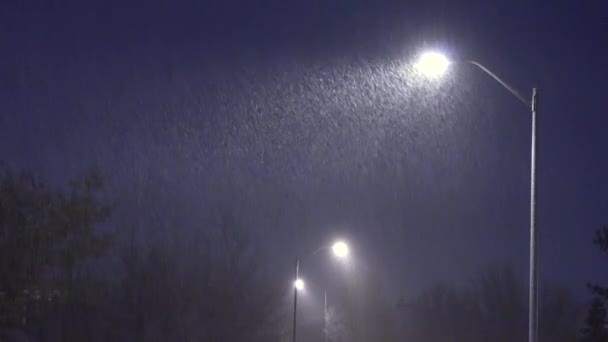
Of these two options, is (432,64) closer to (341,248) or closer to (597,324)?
(341,248)

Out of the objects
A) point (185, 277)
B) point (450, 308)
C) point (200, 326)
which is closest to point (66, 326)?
point (185, 277)

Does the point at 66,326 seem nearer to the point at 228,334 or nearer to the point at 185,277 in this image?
the point at 185,277

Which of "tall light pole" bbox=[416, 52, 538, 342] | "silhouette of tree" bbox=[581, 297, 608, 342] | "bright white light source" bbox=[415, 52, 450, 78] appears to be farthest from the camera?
"silhouette of tree" bbox=[581, 297, 608, 342]

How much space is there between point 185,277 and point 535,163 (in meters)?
30.7

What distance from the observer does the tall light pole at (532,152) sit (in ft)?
36.9

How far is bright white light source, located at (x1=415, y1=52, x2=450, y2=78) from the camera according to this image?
1229 cm

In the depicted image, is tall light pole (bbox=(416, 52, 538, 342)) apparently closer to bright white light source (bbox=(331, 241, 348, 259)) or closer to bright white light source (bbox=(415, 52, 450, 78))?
bright white light source (bbox=(415, 52, 450, 78))

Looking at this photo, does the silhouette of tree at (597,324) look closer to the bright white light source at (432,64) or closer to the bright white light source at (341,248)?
the bright white light source at (341,248)

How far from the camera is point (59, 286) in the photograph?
23.5m

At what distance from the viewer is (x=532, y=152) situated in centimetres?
1191

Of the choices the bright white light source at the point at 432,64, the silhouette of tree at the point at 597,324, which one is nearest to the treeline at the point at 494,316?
the silhouette of tree at the point at 597,324

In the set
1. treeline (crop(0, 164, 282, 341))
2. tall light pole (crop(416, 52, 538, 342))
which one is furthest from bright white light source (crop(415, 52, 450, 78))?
treeline (crop(0, 164, 282, 341))

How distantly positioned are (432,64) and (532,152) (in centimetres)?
213

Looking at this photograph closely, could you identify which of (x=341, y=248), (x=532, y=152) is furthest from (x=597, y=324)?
(x=532, y=152)
